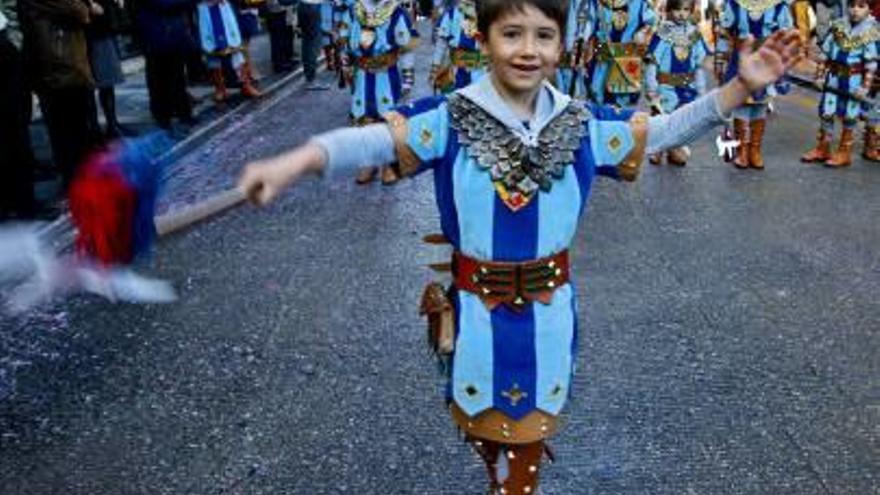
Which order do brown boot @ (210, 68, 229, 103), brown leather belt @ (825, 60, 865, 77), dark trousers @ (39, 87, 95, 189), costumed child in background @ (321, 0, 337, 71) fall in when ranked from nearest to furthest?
dark trousers @ (39, 87, 95, 189), brown leather belt @ (825, 60, 865, 77), brown boot @ (210, 68, 229, 103), costumed child in background @ (321, 0, 337, 71)

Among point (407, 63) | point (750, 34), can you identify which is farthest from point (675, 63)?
point (407, 63)

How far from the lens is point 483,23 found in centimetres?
258

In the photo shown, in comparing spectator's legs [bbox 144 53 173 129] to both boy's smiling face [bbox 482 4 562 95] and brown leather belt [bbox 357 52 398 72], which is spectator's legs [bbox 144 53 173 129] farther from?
boy's smiling face [bbox 482 4 562 95]

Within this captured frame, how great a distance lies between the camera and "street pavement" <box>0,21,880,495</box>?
12.7 ft

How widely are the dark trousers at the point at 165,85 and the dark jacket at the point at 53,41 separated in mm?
2738

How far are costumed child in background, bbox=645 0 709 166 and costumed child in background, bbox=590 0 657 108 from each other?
16cm

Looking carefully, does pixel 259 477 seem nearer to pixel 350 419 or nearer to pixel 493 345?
pixel 350 419

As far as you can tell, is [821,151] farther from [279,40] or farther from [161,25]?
[279,40]

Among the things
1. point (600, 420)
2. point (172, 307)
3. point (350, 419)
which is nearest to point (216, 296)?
point (172, 307)

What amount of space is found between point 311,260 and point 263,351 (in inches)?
62.9

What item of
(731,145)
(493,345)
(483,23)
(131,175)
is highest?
(483,23)

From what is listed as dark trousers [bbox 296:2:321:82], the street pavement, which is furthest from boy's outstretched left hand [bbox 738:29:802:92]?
dark trousers [bbox 296:2:321:82]

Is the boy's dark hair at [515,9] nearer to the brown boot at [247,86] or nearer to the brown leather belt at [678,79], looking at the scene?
the brown leather belt at [678,79]

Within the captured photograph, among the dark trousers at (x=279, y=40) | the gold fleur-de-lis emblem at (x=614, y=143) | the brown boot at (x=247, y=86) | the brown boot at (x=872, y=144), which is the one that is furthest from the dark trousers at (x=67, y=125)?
the dark trousers at (x=279, y=40)
